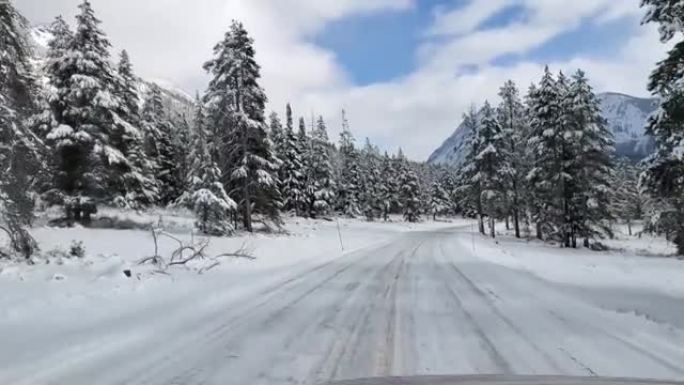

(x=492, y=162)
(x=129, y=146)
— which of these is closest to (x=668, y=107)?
(x=129, y=146)

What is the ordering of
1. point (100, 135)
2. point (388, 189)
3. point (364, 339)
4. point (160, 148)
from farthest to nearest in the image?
point (388, 189), point (160, 148), point (100, 135), point (364, 339)

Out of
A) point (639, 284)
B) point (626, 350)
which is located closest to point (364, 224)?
point (639, 284)

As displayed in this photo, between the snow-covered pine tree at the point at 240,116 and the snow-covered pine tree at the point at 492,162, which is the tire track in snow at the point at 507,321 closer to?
the snow-covered pine tree at the point at 240,116

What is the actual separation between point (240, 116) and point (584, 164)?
22.0 meters

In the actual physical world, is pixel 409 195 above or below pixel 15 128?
above

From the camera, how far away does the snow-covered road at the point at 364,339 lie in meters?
5.82

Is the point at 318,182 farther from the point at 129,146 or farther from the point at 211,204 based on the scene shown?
the point at 211,204

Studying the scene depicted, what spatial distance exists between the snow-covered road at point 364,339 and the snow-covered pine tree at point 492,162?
36518 millimetres

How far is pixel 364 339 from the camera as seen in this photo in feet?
24.2

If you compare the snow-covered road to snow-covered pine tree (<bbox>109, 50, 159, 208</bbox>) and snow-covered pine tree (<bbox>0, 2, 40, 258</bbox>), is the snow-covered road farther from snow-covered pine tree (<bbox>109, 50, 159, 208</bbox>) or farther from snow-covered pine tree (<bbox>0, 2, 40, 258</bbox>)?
snow-covered pine tree (<bbox>109, 50, 159, 208</bbox>)

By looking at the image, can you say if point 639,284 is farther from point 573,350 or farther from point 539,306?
point 573,350

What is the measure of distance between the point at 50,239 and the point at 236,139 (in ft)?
47.4

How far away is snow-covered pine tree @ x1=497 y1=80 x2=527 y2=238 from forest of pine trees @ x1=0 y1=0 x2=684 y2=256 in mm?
126

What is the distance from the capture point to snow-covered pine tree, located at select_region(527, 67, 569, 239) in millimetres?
35406
